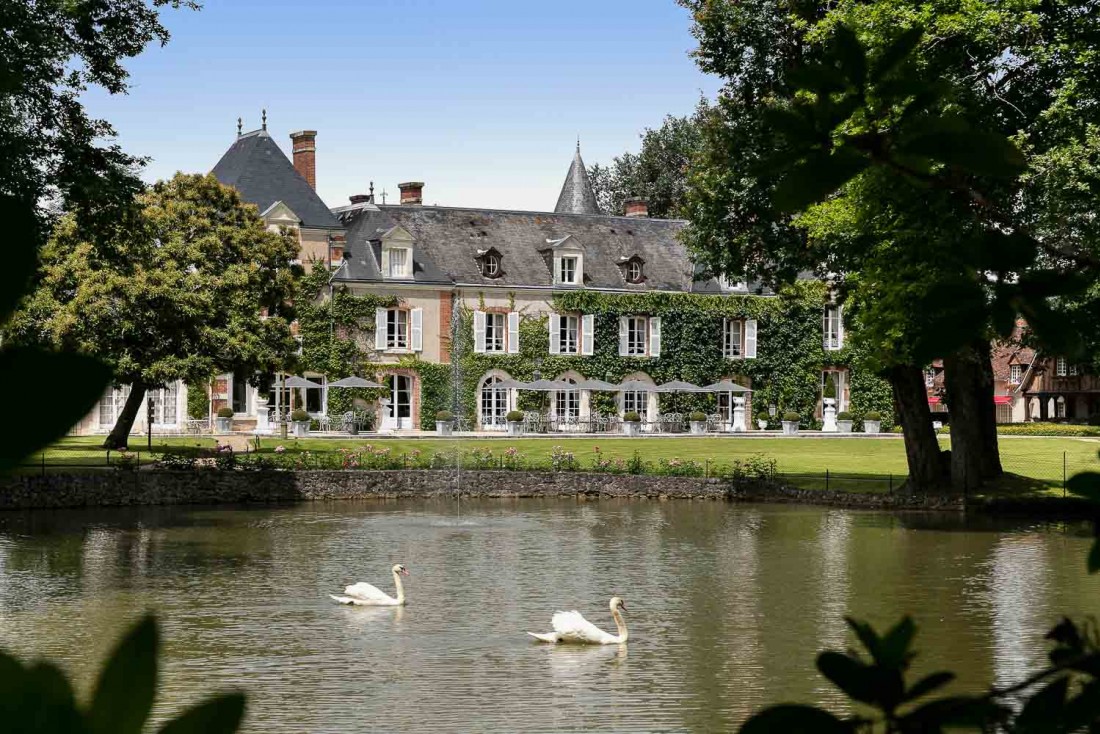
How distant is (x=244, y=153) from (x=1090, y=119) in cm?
3541

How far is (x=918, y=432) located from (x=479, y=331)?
2429cm

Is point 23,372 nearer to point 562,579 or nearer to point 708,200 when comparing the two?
point 562,579

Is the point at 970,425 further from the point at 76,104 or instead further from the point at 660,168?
the point at 660,168

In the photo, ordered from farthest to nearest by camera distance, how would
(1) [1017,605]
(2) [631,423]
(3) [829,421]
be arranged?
(3) [829,421] → (2) [631,423] → (1) [1017,605]

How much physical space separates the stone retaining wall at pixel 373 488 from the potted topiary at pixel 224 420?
14787 mm

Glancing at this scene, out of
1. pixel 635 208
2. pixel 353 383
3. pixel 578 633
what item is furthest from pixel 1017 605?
pixel 635 208

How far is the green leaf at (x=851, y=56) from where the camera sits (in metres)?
0.95

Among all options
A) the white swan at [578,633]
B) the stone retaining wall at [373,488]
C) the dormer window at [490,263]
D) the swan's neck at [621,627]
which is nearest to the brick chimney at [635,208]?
the dormer window at [490,263]

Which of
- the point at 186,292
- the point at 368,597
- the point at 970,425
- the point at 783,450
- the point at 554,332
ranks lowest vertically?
the point at 368,597

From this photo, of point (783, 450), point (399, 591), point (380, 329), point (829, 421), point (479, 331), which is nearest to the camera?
point (399, 591)

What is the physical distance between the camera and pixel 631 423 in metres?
46.8

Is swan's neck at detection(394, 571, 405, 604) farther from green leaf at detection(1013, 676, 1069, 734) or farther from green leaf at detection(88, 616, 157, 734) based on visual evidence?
green leaf at detection(88, 616, 157, 734)

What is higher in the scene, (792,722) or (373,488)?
(792,722)

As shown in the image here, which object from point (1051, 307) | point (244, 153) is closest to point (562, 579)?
point (1051, 307)
